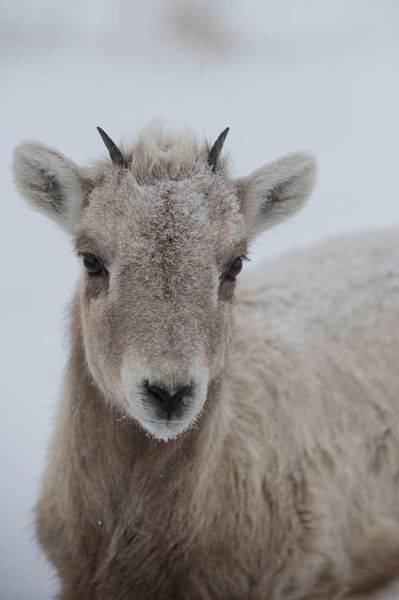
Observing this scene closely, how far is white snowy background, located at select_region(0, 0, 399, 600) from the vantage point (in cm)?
804

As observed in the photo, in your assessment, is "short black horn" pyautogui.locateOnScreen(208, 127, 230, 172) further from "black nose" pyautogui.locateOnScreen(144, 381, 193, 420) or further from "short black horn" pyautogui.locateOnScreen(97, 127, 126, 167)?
"black nose" pyautogui.locateOnScreen(144, 381, 193, 420)

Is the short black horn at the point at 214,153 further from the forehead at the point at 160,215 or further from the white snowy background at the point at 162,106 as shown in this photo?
the white snowy background at the point at 162,106

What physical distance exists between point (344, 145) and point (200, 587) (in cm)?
1365

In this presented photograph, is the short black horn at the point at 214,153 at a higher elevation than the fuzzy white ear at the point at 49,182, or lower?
higher

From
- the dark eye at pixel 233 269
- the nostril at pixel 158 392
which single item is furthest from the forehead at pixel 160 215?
the nostril at pixel 158 392

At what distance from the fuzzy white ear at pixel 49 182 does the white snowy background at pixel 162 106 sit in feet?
8.61

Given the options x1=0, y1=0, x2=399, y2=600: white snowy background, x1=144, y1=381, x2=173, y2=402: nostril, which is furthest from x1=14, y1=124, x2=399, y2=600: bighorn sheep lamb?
x1=0, y1=0, x2=399, y2=600: white snowy background

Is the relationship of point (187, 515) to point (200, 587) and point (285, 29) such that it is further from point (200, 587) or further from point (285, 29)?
point (285, 29)

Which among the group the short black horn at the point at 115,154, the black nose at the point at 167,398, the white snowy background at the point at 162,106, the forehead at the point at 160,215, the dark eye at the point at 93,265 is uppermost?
the white snowy background at the point at 162,106

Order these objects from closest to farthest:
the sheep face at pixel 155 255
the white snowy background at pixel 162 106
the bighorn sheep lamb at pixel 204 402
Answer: the sheep face at pixel 155 255 < the bighorn sheep lamb at pixel 204 402 < the white snowy background at pixel 162 106

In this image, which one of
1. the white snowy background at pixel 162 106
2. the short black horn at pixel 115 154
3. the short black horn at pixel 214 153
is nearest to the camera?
the short black horn at pixel 115 154

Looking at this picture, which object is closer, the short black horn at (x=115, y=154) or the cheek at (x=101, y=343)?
the cheek at (x=101, y=343)

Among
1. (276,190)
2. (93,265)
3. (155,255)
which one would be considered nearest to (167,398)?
(155,255)

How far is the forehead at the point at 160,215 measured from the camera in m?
3.90
